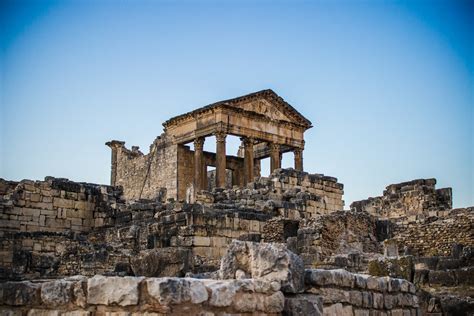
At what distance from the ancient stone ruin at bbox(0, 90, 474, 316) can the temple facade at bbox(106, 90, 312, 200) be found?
0.08m

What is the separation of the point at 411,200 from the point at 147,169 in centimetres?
1918

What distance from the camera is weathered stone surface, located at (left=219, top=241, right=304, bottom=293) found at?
17.3 ft

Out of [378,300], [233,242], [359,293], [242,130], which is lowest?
[378,300]

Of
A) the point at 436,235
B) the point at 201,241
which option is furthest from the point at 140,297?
the point at 436,235

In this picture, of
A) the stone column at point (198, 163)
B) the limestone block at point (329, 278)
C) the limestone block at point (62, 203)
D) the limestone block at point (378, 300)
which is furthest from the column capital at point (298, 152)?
the limestone block at point (329, 278)

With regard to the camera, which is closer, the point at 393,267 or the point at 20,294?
the point at 20,294

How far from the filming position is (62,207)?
19797 mm

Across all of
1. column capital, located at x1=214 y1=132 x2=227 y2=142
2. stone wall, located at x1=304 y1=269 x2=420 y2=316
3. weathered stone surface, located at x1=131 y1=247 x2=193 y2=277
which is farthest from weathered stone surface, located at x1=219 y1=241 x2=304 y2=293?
column capital, located at x1=214 y1=132 x2=227 y2=142

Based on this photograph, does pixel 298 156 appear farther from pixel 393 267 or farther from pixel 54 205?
pixel 393 267

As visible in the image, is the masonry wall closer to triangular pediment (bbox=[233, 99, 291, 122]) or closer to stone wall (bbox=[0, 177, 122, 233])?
stone wall (bbox=[0, 177, 122, 233])

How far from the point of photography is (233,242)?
5.62 m

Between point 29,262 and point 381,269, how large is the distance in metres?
7.84

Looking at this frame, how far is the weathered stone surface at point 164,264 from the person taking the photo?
7.91 metres

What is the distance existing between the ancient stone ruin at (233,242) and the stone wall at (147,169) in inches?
5.5
